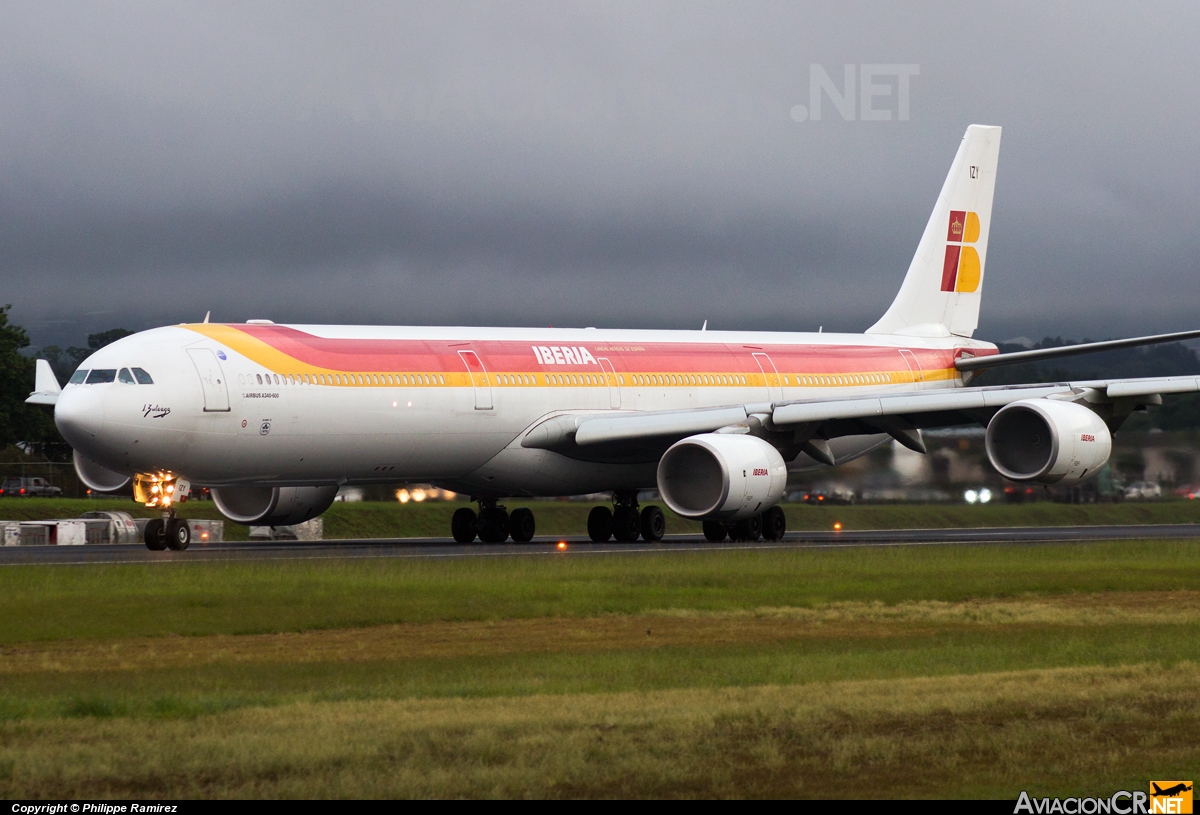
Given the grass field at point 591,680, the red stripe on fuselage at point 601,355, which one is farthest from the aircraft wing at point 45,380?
the grass field at point 591,680

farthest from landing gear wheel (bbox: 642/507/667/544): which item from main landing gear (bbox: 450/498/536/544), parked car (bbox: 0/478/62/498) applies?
parked car (bbox: 0/478/62/498)

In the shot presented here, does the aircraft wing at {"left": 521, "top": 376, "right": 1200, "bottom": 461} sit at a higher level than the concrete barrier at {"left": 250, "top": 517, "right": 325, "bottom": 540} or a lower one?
higher

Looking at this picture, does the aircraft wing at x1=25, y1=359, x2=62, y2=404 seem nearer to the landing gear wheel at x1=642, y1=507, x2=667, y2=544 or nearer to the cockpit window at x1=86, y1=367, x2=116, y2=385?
the cockpit window at x1=86, y1=367, x2=116, y2=385

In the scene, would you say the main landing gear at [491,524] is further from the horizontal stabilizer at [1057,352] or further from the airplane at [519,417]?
the horizontal stabilizer at [1057,352]

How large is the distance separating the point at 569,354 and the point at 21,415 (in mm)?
41927

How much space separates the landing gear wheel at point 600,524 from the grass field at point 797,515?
6.57m

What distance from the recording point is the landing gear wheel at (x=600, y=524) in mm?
34897

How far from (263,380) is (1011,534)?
18.6 meters

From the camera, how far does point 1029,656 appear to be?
15211 mm

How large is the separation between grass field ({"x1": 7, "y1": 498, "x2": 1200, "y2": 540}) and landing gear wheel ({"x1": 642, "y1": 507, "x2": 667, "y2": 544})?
680 cm

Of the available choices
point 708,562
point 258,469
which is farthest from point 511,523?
point 708,562

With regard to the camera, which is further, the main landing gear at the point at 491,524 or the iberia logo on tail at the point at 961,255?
the iberia logo on tail at the point at 961,255

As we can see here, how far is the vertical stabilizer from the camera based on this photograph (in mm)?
41812

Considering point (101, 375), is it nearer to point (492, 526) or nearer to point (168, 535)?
point (168, 535)
